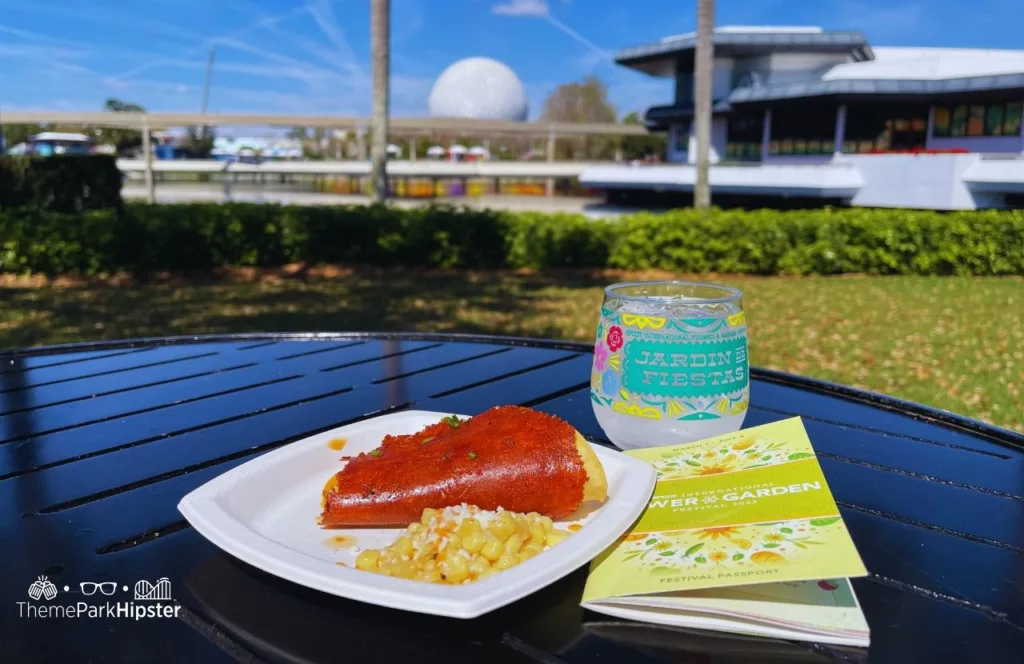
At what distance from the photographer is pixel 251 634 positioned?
2.67ft

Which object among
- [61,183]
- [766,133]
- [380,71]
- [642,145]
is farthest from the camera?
[642,145]

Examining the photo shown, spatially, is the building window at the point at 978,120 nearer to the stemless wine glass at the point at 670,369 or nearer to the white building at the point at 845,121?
the white building at the point at 845,121

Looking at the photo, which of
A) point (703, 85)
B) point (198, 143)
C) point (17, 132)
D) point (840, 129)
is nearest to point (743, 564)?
point (703, 85)

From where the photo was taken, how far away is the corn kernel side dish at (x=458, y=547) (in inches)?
33.1

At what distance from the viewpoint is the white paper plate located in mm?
768

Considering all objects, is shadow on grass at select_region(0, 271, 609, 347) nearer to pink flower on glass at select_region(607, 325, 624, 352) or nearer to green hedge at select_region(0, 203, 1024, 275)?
green hedge at select_region(0, 203, 1024, 275)

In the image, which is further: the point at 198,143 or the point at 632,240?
the point at 198,143

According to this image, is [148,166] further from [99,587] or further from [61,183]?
[99,587]

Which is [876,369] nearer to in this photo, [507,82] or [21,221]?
[21,221]

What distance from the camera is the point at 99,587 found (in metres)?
0.92

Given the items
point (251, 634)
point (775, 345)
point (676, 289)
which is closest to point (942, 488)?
→ point (676, 289)

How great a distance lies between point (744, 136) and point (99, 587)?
27.6 metres

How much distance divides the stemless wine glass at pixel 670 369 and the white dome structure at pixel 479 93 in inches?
2005

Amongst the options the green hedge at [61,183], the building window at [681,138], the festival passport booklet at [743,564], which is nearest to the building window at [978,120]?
the building window at [681,138]
